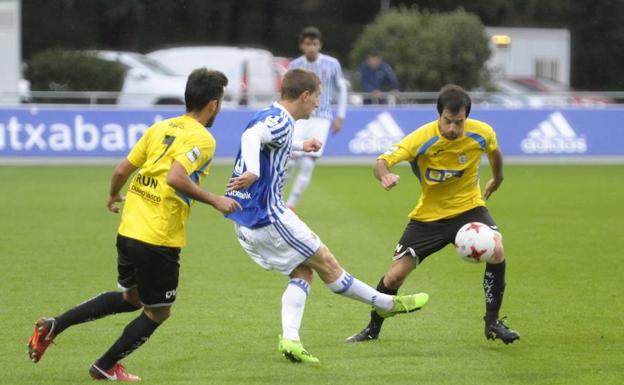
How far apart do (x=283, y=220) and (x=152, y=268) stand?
0.90 meters

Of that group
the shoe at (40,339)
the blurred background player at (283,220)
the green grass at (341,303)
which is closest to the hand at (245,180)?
the blurred background player at (283,220)

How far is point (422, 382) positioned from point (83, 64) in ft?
83.2

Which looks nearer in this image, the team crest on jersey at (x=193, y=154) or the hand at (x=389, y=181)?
the team crest on jersey at (x=193, y=154)

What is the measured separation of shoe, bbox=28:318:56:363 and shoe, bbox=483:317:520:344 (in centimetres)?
268

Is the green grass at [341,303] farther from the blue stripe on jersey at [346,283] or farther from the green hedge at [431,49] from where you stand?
the green hedge at [431,49]

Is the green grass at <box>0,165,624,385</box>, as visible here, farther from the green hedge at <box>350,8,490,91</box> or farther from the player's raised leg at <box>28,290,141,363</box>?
the green hedge at <box>350,8,490,91</box>

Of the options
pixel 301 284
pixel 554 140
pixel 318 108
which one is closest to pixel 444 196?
pixel 301 284

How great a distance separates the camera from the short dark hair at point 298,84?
7.60m

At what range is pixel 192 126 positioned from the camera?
6.95 m

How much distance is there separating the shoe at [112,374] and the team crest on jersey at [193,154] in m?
1.23

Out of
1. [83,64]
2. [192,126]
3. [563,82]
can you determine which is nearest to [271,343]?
[192,126]

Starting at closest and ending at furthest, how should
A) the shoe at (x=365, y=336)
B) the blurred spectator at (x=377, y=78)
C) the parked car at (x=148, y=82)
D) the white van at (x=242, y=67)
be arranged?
the shoe at (x=365, y=336) < the blurred spectator at (x=377, y=78) < the parked car at (x=148, y=82) < the white van at (x=242, y=67)

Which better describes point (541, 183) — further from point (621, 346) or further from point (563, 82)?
point (563, 82)

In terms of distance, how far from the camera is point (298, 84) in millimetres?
7605
